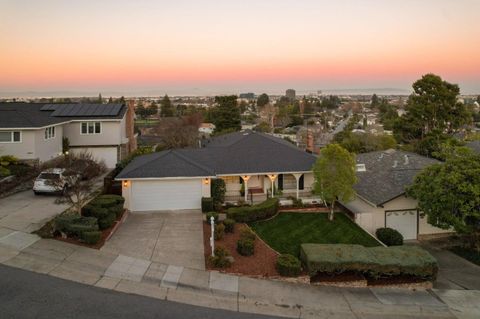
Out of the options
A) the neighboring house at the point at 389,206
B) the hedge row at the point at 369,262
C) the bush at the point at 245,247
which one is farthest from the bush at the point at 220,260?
the neighboring house at the point at 389,206

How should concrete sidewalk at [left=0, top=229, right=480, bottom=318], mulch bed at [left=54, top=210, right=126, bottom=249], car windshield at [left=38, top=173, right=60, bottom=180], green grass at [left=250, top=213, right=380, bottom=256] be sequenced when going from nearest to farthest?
concrete sidewalk at [left=0, top=229, right=480, bottom=318], mulch bed at [left=54, top=210, right=126, bottom=249], green grass at [left=250, top=213, right=380, bottom=256], car windshield at [left=38, top=173, right=60, bottom=180]

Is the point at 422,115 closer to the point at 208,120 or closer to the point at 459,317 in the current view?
the point at 459,317

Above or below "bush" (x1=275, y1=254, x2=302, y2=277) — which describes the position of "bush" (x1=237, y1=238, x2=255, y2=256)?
above

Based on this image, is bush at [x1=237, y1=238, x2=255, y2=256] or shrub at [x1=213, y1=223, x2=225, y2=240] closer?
bush at [x1=237, y1=238, x2=255, y2=256]

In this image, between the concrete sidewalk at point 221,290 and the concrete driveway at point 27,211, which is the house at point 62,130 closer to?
the concrete driveway at point 27,211

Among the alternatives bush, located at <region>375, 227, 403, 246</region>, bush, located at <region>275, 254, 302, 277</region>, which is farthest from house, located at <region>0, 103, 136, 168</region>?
bush, located at <region>375, 227, 403, 246</region>

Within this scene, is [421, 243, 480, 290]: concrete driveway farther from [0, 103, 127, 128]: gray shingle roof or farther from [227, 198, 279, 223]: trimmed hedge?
[0, 103, 127, 128]: gray shingle roof
